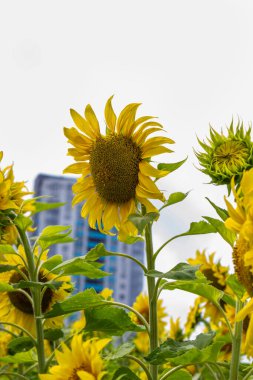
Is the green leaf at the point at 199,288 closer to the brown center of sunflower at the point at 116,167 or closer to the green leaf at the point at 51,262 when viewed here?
the brown center of sunflower at the point at 116,167

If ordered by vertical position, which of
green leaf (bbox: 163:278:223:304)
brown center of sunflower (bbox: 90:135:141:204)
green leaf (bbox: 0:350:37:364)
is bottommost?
green leaf (bbox: 0:350:37:364)

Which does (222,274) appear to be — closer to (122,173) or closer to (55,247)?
(122,173)

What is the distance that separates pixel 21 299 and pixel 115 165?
696 millimetres

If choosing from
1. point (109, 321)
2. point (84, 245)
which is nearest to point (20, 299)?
point (109, 321)

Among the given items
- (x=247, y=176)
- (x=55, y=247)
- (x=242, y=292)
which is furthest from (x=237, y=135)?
(x=55, y=247)

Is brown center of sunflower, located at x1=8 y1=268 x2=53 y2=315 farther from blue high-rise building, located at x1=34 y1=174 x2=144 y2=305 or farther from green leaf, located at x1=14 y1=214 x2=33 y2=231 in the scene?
blue high-rise building, located at x1=34 y1=174 x2=144 y2=305

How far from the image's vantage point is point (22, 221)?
1.98 metres

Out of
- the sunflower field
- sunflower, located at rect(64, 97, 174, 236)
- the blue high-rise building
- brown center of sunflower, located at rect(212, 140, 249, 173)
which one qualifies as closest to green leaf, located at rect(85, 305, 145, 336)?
the sunflower field

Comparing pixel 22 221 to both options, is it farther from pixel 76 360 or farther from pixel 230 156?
pixel 230 156

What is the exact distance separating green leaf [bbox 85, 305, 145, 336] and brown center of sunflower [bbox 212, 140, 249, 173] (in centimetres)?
43

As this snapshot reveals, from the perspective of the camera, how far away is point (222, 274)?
9.17 feet

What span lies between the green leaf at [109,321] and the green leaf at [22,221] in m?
0.31

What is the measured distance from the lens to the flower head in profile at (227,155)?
166 centimetres

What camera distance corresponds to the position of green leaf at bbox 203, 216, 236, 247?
5.14 feet
